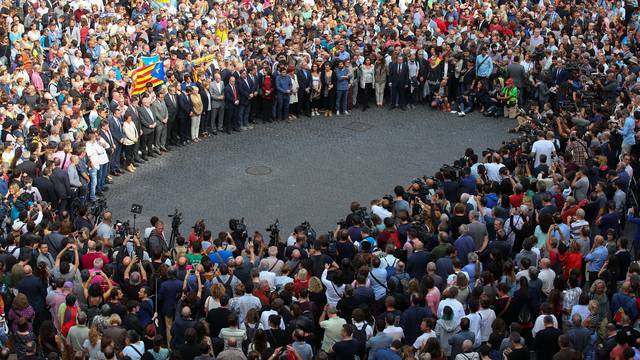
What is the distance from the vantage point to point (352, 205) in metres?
18.3

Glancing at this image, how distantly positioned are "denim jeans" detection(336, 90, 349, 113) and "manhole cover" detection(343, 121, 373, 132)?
72 cm

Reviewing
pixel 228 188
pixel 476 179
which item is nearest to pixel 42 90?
pixel 228 188

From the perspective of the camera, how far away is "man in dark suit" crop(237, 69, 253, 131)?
83.8 feet

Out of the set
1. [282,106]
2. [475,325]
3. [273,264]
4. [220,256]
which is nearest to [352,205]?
[273,264]

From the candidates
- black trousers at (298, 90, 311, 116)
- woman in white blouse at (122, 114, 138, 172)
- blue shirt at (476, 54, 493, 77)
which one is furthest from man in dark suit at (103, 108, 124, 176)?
blue shirt at (476, 54, 493, 77)

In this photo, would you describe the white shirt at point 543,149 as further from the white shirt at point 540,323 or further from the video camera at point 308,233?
the white shirt at point 540,323

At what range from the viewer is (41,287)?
52.1 feet

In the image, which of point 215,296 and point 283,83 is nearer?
point 215,296

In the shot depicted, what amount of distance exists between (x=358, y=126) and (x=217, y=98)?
373 centimetres

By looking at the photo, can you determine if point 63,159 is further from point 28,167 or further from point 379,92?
point 379,92

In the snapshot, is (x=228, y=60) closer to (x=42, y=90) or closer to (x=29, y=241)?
(x=42, y=90)

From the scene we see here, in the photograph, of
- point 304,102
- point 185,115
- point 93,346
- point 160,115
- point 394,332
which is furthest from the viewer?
point 304,102

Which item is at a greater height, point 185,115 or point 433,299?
point 185,115

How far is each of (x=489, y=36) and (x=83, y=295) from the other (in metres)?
16.9
